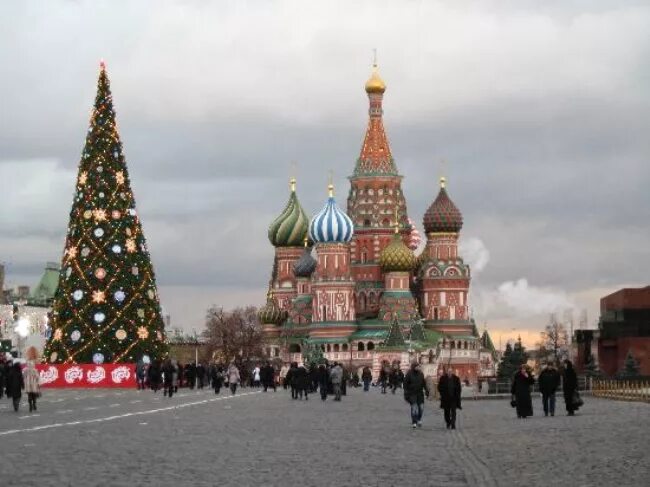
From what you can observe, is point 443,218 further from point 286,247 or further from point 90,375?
point 90,375

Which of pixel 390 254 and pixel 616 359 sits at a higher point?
pixel 390 254

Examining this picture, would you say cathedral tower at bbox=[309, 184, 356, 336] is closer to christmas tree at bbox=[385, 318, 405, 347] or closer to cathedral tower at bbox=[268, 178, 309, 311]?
christmas tree at bbox=[385, 318, 405, 347]

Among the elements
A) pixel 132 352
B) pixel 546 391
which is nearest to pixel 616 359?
pixel 132 352

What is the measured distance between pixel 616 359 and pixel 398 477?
56.0m

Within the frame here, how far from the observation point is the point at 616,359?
2847 inches

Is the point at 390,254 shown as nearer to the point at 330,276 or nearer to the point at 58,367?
the point at 330,276

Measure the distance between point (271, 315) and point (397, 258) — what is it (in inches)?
704

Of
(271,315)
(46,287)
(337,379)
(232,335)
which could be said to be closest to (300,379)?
(337,379)

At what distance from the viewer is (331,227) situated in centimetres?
15062


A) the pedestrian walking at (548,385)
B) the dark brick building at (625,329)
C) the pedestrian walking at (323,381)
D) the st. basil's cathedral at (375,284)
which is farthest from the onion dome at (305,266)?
the pedestrian walking at (548,385)

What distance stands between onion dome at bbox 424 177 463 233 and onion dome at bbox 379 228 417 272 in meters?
5.10

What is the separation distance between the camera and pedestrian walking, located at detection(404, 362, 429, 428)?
101 feet

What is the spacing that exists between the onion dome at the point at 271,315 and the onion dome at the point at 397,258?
15.0m

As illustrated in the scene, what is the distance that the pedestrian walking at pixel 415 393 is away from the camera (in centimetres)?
3075
